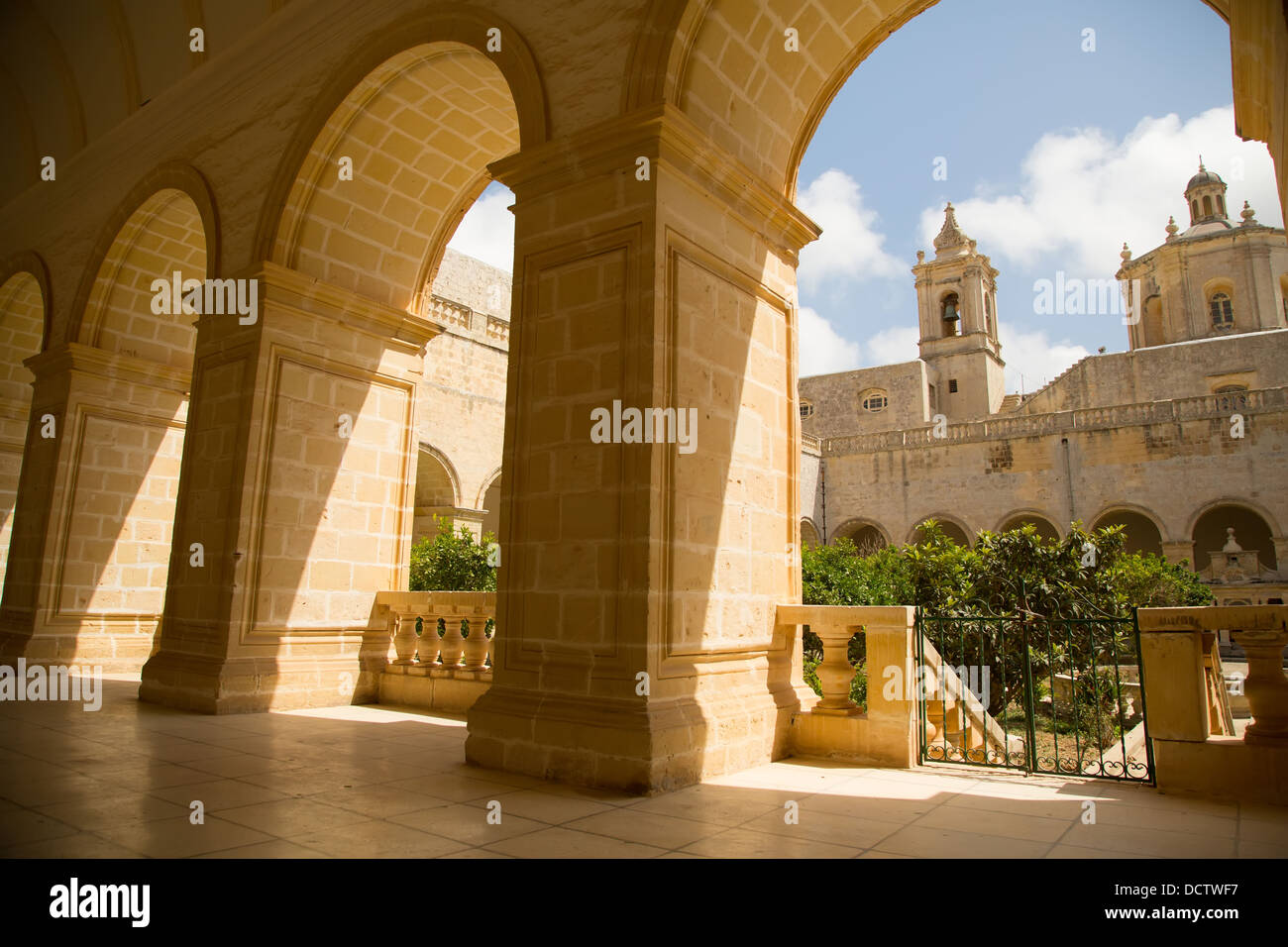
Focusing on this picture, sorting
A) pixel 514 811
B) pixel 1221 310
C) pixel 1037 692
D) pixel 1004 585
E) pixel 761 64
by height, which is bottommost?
pixel 1037 692

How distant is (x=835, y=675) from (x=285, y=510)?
4.47 m

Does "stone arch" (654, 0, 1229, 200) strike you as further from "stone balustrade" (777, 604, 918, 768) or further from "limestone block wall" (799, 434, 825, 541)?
"limestone block wall" (799, 434, 825, 541)

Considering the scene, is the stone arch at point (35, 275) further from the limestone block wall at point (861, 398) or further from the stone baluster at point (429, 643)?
the limestone block wall at point (861, 398)

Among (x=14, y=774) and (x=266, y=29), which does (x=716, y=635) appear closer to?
(x=14, y=774)

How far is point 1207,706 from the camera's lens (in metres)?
4.02

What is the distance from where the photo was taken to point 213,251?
7312 mm

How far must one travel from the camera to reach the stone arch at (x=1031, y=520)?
23375 mm

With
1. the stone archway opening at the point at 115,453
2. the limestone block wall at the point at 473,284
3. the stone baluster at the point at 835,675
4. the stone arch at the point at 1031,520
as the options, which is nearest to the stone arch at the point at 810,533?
the stone arch at the point at 1031,520

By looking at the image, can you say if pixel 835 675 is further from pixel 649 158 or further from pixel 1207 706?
pixel 649 158

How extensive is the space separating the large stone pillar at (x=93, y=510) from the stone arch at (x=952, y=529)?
19888 millimetres

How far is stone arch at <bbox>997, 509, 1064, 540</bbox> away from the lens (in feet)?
76.7

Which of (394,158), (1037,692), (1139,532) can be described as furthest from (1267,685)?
(1139,532)
